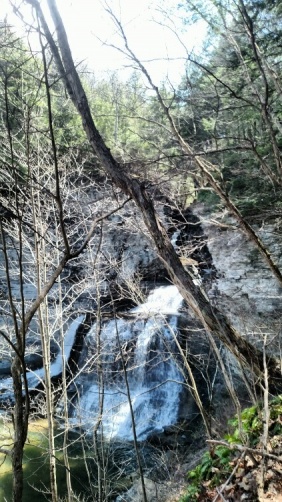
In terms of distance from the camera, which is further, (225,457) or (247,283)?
(247,283)

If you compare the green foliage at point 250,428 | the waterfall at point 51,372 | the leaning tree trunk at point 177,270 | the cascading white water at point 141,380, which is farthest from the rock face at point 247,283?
the waterfall at point 51,372

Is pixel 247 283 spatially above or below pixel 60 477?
above

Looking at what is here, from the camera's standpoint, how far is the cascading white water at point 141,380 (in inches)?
419

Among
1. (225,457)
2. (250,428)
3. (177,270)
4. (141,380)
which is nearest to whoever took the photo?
(225,457)

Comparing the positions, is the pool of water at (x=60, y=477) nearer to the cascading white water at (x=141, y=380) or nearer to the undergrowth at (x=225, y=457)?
the cascading white water at (x=141, y=380)

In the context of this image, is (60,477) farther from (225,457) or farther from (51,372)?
(225,457)

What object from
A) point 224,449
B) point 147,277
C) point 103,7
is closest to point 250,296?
point 147,277

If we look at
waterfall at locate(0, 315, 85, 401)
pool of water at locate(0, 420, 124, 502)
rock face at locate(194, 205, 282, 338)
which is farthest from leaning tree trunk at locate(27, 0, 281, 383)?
waterfall at locate(0, 315, 85, 401)

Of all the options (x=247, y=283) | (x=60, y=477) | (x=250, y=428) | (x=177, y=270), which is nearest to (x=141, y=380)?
(x=60, y=477)

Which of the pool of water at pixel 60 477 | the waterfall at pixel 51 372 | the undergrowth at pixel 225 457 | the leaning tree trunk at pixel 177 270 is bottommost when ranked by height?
the pool of water at pixel 60 477

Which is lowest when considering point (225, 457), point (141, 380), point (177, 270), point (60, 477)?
point (60, 477)

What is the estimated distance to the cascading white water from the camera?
10.6m

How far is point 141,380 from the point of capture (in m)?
12.1

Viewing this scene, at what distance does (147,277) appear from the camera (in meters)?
16.1
